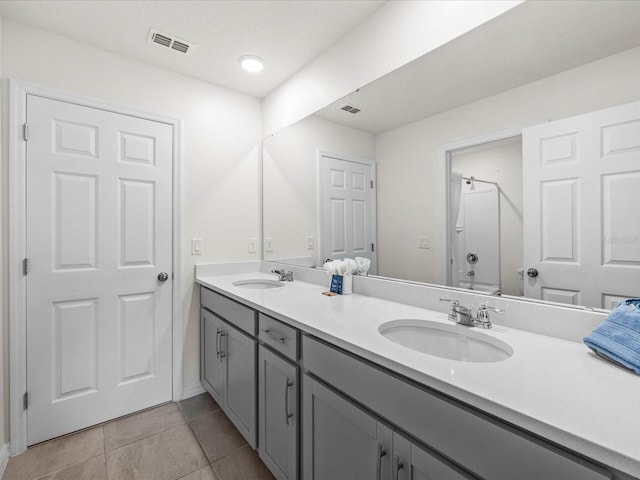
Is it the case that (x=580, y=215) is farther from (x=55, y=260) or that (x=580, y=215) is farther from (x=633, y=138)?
(x=55, y=260)

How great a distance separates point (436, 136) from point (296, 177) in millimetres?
1217

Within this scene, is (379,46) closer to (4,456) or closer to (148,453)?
(148,453)

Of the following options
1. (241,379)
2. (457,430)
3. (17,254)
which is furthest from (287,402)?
(17,254)

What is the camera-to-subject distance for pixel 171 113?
2.29 m

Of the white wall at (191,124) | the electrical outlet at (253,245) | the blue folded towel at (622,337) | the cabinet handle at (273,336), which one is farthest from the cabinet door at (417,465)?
the electrical outlet at (253,245)

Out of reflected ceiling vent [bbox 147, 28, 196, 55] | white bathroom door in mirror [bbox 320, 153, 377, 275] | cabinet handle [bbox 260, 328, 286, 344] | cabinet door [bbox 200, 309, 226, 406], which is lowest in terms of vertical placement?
cabinet door [bbox 200, 309, 226, 406]

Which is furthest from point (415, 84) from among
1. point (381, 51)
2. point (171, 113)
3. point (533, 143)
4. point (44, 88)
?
point (44, 88)

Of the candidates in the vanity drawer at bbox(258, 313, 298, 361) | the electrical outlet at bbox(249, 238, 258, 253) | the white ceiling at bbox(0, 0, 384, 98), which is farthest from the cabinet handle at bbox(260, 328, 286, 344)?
the white ceiling at bbox(0, 0, 384, 98)

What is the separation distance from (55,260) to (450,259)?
223cm

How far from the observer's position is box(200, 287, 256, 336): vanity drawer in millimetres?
1642

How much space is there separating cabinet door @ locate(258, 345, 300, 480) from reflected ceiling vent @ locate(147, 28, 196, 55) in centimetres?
191

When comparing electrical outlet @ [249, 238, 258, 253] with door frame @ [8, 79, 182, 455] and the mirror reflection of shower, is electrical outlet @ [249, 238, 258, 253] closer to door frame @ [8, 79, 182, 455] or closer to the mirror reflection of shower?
door frame @ [8, 79, 182, 455]

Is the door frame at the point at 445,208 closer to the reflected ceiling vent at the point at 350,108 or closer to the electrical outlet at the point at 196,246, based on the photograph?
the reflected ceiling vent at the point at 350,108

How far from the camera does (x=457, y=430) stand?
74 centimetres
